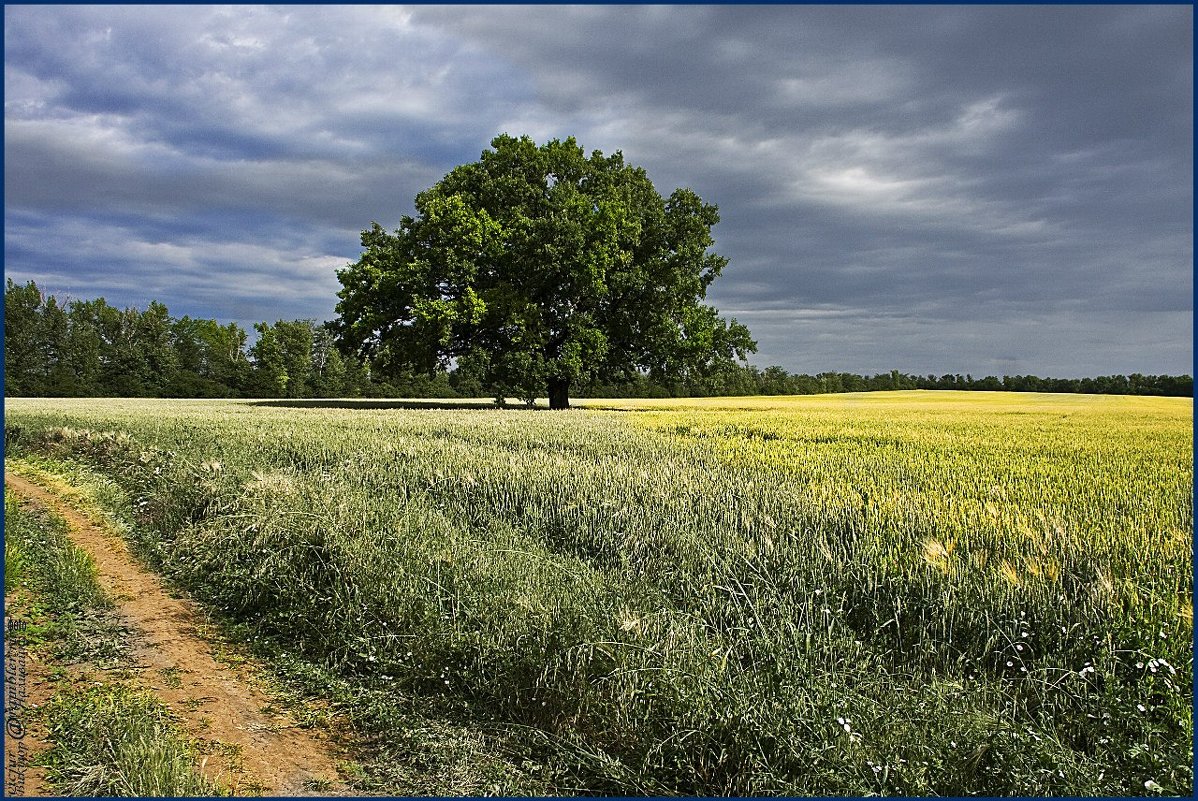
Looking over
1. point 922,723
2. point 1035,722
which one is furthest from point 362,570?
point 1035,722

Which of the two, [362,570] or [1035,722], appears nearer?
[1035,722]

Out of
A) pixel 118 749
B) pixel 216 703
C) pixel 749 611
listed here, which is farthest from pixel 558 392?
pixel 118 749

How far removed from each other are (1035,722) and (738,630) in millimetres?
1590

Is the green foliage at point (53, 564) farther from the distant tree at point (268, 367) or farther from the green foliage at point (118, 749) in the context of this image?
the distant tree at point (268, 367)

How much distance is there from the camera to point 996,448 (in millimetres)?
12055

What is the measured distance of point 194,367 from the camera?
241ft

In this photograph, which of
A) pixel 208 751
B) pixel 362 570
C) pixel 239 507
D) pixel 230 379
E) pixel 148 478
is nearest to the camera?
pixel 208 751

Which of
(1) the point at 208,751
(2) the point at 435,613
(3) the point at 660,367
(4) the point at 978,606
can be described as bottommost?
(1) the point at 208,751

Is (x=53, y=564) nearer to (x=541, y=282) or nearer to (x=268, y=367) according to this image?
(x=541, y=282)

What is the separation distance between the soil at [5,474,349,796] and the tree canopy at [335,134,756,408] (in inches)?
909

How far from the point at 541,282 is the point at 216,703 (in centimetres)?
2831

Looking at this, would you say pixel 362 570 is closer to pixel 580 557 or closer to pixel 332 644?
pixel 332 644

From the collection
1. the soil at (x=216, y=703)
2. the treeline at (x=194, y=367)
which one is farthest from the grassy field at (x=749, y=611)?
the treeline at (x=194, y=367)

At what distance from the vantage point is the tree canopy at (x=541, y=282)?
3056cm
